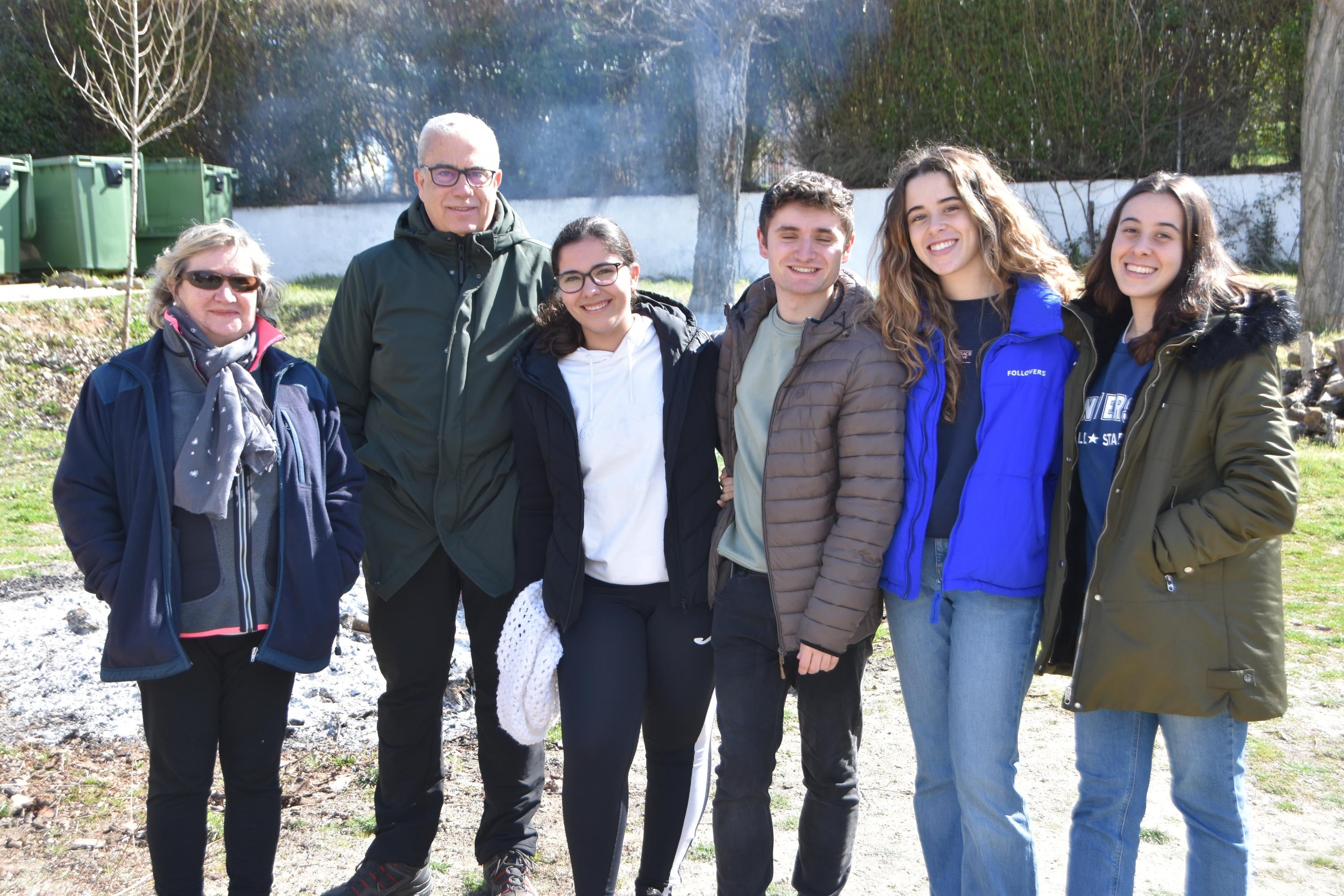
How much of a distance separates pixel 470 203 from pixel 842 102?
12358mm

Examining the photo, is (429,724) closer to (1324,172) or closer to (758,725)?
(758,725)

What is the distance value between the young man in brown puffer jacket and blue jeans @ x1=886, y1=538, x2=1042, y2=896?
0.14 meters

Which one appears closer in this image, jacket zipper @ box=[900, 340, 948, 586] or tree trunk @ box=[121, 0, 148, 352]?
jacket zipper @ box=[900, 340, 948, 586]

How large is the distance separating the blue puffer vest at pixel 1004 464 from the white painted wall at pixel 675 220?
1039cm

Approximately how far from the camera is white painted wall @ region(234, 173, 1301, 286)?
488 inches

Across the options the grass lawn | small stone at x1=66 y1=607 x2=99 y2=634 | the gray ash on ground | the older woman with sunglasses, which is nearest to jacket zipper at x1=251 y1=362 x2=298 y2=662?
the older woman with sunglasses

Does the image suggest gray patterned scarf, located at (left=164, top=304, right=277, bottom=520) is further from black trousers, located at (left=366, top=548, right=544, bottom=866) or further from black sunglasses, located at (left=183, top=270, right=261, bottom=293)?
black trousers, located at (left=366, top=548, right=544, bottom=866)

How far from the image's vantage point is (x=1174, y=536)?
2.25m

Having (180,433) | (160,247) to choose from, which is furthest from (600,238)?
(160,247)

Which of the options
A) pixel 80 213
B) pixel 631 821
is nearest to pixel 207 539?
pixel 631 821

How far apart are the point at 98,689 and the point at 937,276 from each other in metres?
3.51

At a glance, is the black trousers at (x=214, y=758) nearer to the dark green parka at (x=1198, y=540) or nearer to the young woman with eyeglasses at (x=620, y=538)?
the young woman with eyeglasses at (x=620, y=538)

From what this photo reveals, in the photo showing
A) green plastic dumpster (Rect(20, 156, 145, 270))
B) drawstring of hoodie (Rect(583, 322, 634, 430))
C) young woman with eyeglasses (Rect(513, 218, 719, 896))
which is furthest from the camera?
green plastic dumpster (Rect(20, 156, 145, 270))

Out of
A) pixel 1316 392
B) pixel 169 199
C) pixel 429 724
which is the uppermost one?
pixel 169 199
